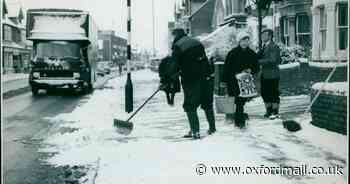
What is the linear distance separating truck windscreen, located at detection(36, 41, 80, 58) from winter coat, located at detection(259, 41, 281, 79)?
40.7 ft

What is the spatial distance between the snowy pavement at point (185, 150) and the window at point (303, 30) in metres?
11.9

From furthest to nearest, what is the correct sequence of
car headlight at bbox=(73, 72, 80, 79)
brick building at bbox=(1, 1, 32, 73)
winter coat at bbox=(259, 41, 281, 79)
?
brick building at bbox=(1, 1, 32, 73) → car headlight at bbox=(73, 72, 80, 79) → winter coat at bbox=(259, 41, 281, 79)

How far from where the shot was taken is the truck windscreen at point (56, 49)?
21.3m

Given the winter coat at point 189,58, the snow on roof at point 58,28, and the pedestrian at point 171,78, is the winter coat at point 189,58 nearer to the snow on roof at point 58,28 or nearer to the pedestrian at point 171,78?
the pedestrian at point 171,78

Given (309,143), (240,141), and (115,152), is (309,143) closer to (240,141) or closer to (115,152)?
(240,141)

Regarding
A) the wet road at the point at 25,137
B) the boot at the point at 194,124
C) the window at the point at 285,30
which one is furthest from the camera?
the window at the point at 285,30

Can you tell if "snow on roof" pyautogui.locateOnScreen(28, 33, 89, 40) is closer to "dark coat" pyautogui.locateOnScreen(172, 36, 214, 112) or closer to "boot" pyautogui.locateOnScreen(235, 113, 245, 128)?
"boot" pyautogui.locateOnScreen(235, 113, 245, 128)

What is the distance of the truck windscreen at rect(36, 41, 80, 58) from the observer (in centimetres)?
2131

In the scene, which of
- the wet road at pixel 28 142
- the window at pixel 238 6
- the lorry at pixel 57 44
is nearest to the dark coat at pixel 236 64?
the wet road at pixel 28 142

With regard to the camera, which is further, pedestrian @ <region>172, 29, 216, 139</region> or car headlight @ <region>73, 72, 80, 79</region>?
car headlight @ <region>73, 72, 80, 79</region>

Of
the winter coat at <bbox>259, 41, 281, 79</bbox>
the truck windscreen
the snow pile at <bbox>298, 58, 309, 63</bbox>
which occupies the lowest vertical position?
the winter coat at <bbox>259, 41, 281, 79</bbox>

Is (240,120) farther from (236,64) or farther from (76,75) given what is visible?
(76,75)

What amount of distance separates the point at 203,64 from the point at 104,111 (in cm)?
611

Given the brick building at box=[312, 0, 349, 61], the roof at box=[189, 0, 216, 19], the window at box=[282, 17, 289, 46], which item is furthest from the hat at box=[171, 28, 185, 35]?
the roof at box=[189, 0, 216, 19]
